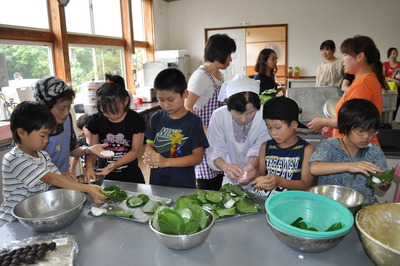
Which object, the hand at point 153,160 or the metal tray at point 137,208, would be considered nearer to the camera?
the metal tray at point 137,208

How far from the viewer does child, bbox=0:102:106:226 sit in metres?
1.25

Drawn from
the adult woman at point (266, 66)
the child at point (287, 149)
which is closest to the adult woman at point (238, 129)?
the child at point (287, 149)

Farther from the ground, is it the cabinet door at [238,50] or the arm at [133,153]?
the cabinet door at [238,50]

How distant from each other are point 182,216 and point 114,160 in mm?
892

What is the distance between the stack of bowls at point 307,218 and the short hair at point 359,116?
1.53ft

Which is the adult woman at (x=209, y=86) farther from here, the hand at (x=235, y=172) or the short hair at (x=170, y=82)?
the hand at (x=235, y=172)

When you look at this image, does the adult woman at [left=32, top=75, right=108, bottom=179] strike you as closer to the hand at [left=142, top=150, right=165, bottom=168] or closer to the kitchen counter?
the hand at [left=142, top=150, right=165, bottom=168]

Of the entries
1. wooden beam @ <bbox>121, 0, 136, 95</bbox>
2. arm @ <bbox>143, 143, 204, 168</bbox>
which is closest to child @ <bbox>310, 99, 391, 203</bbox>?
arm @ <bbox>143, 143, 204, 168</bbox>

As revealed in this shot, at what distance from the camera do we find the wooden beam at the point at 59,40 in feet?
11.9

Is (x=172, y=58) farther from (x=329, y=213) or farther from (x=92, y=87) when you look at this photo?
(x=329, y=213)

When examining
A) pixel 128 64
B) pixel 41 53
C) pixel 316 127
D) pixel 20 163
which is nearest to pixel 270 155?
pixel 316 127

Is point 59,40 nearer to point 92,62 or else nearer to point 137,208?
point 92,62

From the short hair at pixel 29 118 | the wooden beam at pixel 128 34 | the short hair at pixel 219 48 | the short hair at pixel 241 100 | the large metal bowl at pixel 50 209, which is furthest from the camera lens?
the wooden beam at pixel 128 34

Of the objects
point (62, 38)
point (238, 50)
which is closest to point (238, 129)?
point (62, 38)
